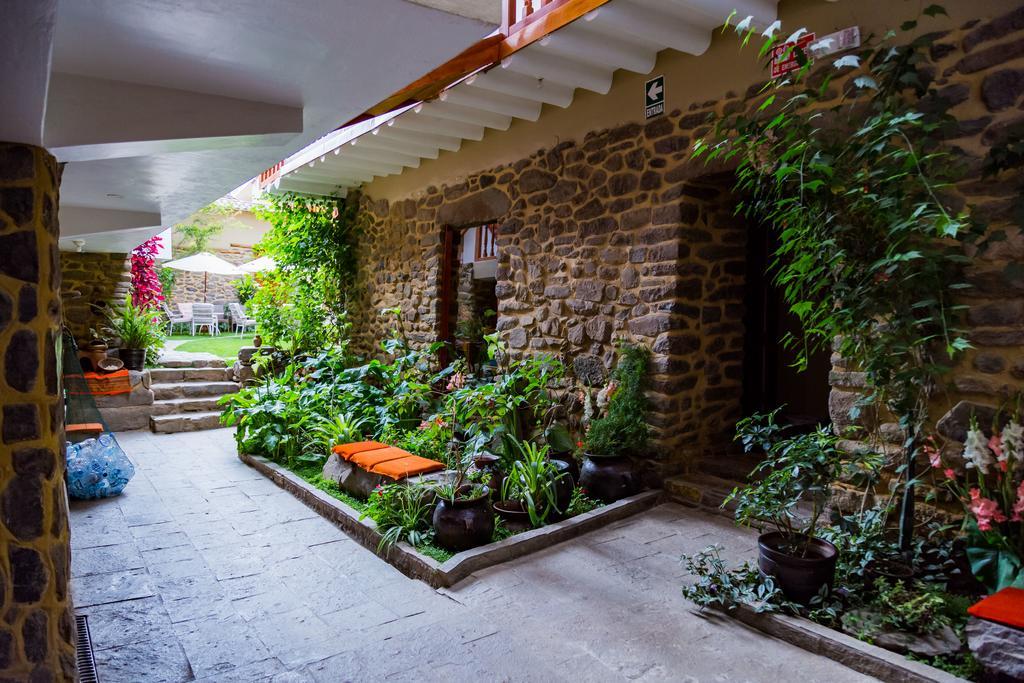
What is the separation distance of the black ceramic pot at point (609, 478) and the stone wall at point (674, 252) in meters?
0.29

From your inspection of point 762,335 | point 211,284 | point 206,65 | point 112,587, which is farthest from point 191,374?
point 211,284

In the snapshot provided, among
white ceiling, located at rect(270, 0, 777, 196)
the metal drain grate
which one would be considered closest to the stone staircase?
white ceiling, located at rect(270, 0, 777, 196)

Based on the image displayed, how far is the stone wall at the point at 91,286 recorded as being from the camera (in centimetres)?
853

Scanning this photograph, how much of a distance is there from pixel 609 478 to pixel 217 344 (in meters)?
11.9

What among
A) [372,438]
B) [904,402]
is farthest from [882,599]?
[372,438]

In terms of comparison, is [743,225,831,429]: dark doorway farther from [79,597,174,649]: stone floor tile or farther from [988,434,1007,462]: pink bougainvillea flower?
[79,597,174,649]: stone floor tile

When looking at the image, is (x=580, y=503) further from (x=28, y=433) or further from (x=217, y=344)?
(x=217, y=344)

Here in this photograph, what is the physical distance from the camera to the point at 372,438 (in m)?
6.03

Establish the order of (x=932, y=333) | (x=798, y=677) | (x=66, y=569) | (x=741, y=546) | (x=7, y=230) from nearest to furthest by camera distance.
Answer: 1. (x=7, y=230)
2. (x=66, y=569)
3. (x=798, y=677)
4. (x=932, y=333)
5. (x=741, y=546)

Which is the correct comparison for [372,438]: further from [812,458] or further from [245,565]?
[812,458]

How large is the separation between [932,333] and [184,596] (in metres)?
3.98

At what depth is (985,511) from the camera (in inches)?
106

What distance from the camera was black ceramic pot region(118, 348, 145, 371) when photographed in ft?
27.5

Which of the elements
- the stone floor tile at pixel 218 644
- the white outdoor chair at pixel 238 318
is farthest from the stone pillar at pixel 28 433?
the white outdoor chair at pixel 238 318
